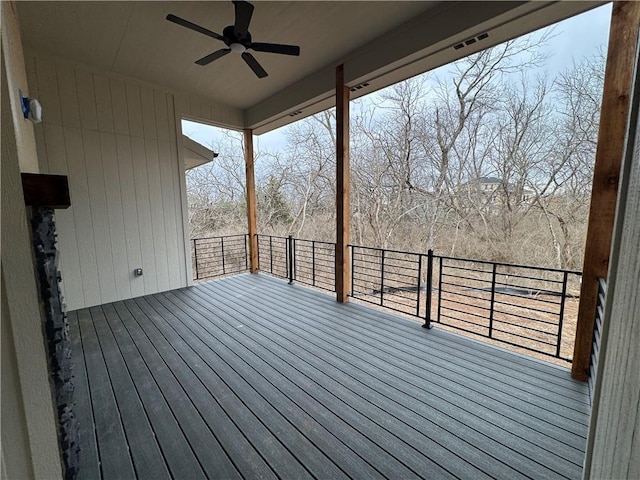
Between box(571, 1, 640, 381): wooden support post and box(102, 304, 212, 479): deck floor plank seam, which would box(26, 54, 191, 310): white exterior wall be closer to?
box(102, 304, 212, 479): deck floor plank seam

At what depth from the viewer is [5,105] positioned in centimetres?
68

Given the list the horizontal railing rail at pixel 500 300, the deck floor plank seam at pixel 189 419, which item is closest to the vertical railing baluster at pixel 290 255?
the horizontal railing rail at pixel 500 300

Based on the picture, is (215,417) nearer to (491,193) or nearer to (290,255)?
(290,255)

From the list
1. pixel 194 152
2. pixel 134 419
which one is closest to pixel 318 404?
pixel 134 419

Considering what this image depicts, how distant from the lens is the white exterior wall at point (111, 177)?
3.12 metres

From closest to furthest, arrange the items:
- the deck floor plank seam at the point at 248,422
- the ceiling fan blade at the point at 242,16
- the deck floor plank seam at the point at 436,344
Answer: the deck floor plank seam at the point at 248,422 → the deck floor plank seam at the point at 436,344 → the ceiling fan blade at the point at 242,16

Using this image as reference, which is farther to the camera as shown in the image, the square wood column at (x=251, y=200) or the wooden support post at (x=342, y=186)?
the square wood column at (x=251, y=200)

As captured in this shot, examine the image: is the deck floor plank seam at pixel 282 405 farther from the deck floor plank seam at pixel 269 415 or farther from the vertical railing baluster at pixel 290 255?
the vertical railing baluster at pixel 290 255

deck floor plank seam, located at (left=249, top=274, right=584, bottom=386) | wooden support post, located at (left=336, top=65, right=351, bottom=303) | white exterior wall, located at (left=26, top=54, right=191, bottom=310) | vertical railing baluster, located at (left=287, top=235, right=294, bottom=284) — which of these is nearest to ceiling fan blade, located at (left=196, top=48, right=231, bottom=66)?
wooden support post, located at (left=336, top=65, right=351, bottom=303)

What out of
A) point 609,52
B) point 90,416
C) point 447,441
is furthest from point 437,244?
point 90,416

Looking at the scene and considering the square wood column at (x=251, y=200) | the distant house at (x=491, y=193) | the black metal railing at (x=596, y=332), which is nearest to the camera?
the black metal railing at (x=596, y=332)

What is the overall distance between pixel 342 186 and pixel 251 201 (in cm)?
227

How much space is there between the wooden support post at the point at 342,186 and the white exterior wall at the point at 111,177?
249cm

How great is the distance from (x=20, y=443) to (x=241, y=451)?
98cm
